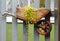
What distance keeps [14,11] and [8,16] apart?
87 millimetres

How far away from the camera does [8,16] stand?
207cm

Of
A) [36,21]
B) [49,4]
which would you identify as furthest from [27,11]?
[49,4]

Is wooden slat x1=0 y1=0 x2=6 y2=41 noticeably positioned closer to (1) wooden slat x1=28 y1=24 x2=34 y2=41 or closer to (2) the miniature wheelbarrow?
(2) the miniature wheelbarrow

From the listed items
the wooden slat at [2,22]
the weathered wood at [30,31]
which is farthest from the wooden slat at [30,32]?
the wooden slat at [2,22]

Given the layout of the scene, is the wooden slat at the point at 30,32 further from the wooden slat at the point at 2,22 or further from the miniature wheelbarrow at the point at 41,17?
the wooden slat at the point at 2,22

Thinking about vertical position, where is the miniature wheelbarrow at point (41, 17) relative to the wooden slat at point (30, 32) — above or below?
above

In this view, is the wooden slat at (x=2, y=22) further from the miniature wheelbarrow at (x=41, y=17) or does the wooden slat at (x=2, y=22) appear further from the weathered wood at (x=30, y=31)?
the weathered wood at (x=30, y=31)

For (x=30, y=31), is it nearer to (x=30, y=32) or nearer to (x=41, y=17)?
(x=30, y=32)

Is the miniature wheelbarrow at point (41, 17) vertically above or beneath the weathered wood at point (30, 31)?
above

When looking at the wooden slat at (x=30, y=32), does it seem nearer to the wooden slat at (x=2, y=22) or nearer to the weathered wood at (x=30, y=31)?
the weathered wood at (x=30, y=31)

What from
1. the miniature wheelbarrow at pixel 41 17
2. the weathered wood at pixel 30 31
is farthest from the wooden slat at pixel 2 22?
the weathered wood at pixel 30 31

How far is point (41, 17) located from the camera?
77.5 inches

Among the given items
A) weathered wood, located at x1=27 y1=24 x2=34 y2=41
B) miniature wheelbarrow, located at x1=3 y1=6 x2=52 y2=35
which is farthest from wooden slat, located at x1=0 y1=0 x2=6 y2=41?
weathered wood, located at x1=27 y1=24 x2=34 y2=41

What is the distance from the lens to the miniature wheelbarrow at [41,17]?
197 centimetres
